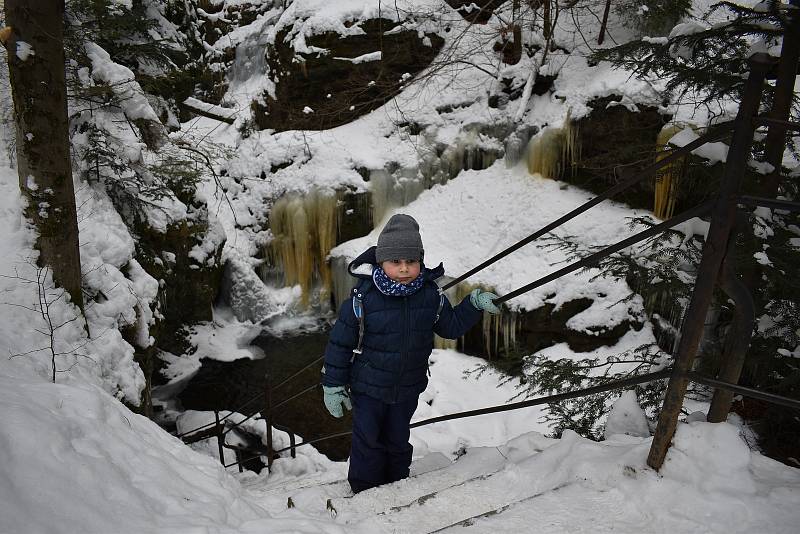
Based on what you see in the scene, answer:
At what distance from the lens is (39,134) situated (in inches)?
146

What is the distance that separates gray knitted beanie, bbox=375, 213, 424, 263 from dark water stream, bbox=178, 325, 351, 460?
200 inches

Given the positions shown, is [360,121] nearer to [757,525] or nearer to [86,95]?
[86,95]

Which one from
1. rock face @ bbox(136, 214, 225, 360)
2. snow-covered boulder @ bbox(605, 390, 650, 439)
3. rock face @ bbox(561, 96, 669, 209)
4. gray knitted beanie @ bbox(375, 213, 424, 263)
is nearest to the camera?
gray knitted beanie @ bbox(375, 213, 424, 263)

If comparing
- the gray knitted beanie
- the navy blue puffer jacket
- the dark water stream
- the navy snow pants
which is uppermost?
the gray knitted beanie

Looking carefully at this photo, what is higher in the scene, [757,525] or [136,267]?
[757,525]

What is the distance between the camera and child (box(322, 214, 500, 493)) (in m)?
2.36

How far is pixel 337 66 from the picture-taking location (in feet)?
37.4

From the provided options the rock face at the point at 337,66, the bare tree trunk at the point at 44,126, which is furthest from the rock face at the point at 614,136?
the bare tree trunk at the point at 44,126

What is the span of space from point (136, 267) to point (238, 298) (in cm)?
506

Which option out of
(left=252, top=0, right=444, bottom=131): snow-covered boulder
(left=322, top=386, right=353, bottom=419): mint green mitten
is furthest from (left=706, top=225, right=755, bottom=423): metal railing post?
(left=252, top=0, right=444, bottom=131): snow-covered boulder

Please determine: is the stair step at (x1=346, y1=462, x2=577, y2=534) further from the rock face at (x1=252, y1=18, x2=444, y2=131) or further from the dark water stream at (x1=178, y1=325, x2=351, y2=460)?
the rock face at (x1=252, y1=18, x2=444, y2=131)

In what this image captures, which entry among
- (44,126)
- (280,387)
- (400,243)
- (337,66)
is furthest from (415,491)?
(337,66)

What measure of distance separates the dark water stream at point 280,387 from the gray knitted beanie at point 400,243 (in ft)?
16.7

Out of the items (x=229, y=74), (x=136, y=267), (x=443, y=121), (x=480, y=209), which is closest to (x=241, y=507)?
(x=136, y=267)
